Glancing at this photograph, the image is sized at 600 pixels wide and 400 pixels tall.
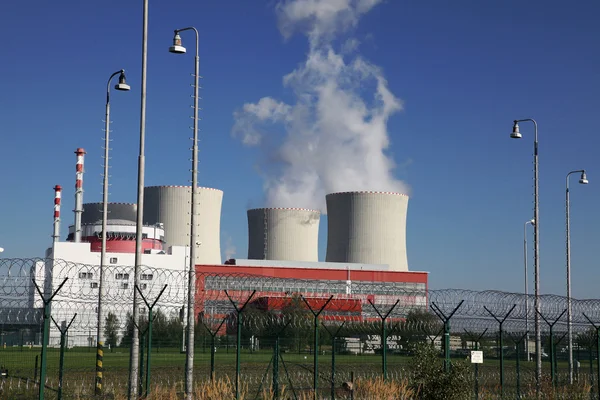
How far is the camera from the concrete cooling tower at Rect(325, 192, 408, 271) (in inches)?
2921

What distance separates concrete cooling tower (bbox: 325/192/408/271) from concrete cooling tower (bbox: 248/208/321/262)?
5.33m

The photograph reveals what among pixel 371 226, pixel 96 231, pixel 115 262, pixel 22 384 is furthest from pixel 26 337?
pixel 22 384

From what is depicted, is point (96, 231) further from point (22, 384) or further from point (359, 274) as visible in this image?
point (22, 384)

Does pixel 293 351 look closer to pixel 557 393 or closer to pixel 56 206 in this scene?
pixel 557 393

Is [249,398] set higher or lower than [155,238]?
lower

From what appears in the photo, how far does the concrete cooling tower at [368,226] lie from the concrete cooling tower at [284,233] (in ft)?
17.5

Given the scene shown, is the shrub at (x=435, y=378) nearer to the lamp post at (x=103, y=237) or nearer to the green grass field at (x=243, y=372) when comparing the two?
the green grass field at (x=243, y=372)

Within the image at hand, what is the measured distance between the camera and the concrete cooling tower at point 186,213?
3184 inches

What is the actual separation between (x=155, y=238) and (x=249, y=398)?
213 ft

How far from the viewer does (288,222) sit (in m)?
83.1

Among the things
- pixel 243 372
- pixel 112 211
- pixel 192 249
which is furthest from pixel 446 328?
pixel 112 211

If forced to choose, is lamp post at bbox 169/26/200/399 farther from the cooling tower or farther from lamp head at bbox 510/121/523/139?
the cooling tower

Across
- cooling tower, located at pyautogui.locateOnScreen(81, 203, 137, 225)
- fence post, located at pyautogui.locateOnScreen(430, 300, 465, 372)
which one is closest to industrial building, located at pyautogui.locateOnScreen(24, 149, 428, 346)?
cooling tower, located at pyautogui.locateOnScreen(81, 203, 137, 225)

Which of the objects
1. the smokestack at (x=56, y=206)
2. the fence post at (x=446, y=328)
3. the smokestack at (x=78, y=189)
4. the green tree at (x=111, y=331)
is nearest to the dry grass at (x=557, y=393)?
the fence post at (x=446, y=328)
